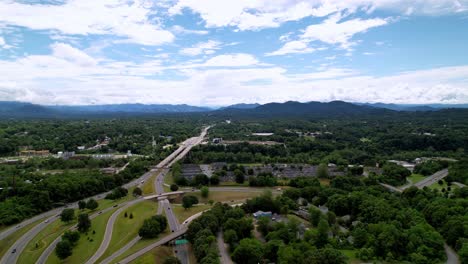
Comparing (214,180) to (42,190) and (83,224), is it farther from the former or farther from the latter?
(42,190)

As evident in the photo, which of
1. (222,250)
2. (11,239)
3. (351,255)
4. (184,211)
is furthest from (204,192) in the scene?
(351,255)

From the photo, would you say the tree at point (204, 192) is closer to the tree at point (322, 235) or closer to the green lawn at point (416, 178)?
the tree at point (322, 235)

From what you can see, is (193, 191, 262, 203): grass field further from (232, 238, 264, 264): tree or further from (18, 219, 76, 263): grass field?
(232, 238, 264, 264): tree

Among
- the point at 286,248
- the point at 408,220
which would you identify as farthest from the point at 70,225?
the point at 408,220

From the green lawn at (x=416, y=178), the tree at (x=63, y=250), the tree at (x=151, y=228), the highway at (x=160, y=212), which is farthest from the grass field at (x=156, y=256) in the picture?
the green lawn at (x=416, y=178)

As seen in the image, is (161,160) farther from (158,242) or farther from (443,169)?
(443,169)
